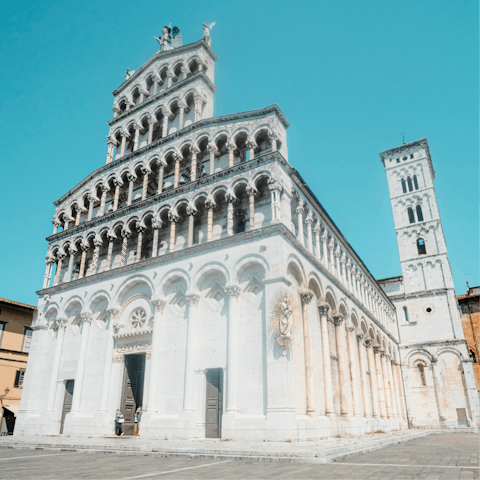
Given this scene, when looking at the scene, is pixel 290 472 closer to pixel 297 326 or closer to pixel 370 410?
pixel 297 326

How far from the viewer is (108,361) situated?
2317 cm

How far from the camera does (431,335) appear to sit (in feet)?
145

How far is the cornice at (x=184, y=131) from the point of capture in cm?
2350

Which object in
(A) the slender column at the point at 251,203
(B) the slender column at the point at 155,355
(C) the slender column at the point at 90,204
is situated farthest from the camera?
(C) the slender column at the point at 90,204

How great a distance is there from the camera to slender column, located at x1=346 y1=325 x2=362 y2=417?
25.4 meters

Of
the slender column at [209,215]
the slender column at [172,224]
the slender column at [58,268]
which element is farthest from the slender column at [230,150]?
the slender column at [58,268]

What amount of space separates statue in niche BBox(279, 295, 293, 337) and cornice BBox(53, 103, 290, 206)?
36.8 ft

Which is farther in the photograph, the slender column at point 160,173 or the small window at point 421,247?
the small window at point 421,247

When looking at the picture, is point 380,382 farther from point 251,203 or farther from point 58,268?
point 58,268

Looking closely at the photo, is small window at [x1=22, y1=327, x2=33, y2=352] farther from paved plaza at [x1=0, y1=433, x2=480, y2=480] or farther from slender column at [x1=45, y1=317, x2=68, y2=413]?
paved plaza at [x1=0, y1=433, x2=480, y2=480]

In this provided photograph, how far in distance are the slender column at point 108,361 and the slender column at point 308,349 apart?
36.0 feet

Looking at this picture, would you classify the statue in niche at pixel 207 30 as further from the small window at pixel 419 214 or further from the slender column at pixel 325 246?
the small window at pixel 419 214

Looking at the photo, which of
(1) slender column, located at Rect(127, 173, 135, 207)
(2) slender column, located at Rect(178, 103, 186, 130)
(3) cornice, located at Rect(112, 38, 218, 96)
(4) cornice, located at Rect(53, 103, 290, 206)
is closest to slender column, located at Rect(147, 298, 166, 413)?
(1) slender column, located at Rect(127, 173, 135, 207)

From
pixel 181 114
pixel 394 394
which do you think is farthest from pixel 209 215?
pixel 394 394
